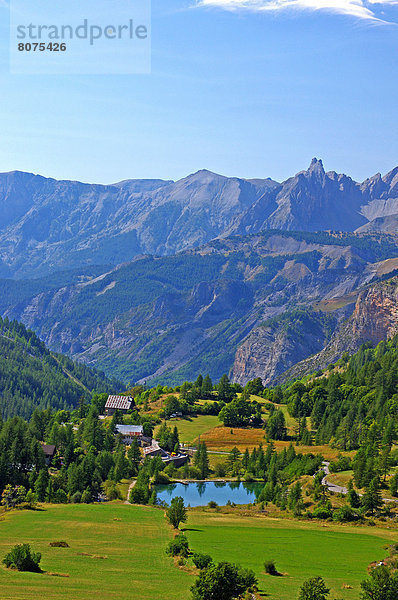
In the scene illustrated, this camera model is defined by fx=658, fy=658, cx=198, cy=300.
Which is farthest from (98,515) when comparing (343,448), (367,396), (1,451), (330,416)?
(367,396)

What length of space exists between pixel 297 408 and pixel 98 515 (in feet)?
365

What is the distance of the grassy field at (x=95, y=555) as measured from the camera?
48.9 m

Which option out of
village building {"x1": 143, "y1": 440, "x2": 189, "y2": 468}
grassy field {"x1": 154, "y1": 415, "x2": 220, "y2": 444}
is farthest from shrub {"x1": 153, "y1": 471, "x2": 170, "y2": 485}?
grassy field {"x1": 154, "y1": 415, "x2": 220, "y2": 444}

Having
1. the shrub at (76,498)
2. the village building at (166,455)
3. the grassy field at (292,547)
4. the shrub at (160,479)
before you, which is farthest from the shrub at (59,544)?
the village building at (166,455)

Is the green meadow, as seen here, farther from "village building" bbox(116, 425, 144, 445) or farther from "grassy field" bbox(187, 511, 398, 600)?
"village building" bbox(116, 425, 144, 445)

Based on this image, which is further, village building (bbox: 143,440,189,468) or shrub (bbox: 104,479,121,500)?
village building (bbox: 143,440,189,468)

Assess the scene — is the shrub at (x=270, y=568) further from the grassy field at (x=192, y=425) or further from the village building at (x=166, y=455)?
the grassy field at (x=192, y=425)

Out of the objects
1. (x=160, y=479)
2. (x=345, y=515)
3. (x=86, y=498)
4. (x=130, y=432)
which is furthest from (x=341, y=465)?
(x=130, y=432)

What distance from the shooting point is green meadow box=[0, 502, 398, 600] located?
5050cm

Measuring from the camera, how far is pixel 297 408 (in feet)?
618

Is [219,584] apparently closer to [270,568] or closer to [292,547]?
[270,568]

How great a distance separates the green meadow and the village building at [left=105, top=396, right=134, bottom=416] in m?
90.5

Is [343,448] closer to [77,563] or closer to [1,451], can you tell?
[1,451]

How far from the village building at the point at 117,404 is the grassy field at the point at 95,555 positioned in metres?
93.8
